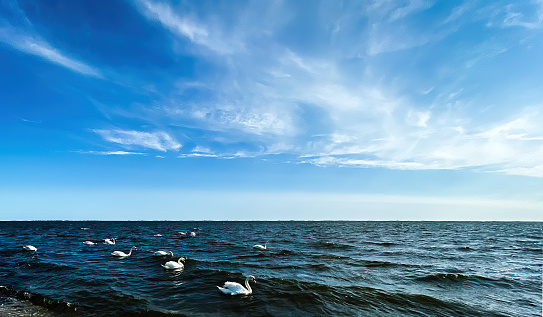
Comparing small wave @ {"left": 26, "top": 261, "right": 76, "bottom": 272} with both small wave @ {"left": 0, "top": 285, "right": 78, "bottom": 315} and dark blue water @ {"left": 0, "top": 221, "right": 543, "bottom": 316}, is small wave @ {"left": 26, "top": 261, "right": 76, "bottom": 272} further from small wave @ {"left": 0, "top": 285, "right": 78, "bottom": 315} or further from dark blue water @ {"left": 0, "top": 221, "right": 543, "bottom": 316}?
small wave @ {"left": 0, "top": 285, "right": 78, "bottom": 315}

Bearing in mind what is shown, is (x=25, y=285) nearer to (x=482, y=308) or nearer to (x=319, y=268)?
(x=319, y=268)

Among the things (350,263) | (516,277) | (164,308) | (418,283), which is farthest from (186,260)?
(516,277)

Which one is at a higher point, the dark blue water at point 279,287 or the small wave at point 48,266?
the small wave at point 48,266

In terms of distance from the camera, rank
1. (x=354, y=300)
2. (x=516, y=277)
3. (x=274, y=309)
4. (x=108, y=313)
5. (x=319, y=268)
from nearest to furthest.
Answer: (x=108, y=313) → (x=274, y=309) → (x=354, y=300) → (x=516, y=277) → (x=319, y=268)

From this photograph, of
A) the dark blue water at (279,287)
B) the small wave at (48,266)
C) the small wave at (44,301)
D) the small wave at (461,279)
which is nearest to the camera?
the small wave at (44,301)

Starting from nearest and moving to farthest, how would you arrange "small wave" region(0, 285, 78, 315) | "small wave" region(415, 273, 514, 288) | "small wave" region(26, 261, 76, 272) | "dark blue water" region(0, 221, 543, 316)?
"small wave" region(0, 285, 78, 315)
"dark blue water" region(0, 221, 543, 316)
"small wave" region(415, 273, 514, 288)
"small wave" region(26, 261, 76, 272)

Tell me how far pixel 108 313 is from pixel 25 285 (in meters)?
7.22

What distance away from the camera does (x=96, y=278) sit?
15852 mm

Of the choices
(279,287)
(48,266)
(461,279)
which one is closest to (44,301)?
(48,266)

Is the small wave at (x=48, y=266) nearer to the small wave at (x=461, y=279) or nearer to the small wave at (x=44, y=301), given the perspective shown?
the small wave at (x=44, y=301)

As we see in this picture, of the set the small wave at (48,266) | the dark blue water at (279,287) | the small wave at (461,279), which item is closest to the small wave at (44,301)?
the dark blue water at (279,287)

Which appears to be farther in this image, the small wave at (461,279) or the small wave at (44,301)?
the small wave at (461,279)

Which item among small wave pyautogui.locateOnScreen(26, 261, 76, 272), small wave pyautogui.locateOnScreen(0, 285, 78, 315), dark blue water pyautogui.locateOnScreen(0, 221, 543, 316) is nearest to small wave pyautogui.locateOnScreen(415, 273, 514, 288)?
dark blue water pyautogui.locateOnScreen(0, 221, 543, 316)

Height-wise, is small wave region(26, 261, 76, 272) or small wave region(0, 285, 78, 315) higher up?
small wave region(26, 261, 76, 272)
